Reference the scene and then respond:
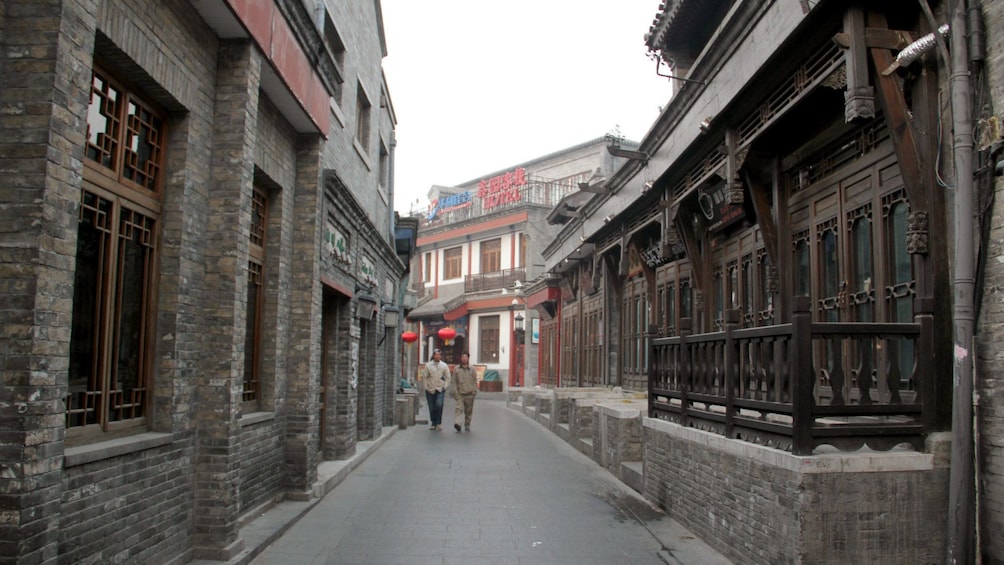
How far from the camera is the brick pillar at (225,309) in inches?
233

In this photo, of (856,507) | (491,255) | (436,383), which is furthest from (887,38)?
(491,255)

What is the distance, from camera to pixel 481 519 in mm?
8070

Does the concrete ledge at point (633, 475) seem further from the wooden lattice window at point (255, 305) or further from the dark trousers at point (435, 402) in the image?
the dark trousers at point (435, 402)

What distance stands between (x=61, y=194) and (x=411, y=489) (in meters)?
6.82

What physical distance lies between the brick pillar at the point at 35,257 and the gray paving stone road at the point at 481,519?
119 inches

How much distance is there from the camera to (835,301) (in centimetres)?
724

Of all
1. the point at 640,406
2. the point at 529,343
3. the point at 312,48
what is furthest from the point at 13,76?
the point at 529,343

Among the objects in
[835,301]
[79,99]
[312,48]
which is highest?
[312,48]

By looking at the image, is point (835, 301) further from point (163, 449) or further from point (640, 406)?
point (163, 449)

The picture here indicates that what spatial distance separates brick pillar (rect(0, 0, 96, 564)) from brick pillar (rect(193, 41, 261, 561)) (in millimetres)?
2241

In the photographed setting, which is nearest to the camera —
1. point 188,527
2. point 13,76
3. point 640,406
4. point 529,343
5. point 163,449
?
point 13,76

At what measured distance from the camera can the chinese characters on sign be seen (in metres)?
36.6

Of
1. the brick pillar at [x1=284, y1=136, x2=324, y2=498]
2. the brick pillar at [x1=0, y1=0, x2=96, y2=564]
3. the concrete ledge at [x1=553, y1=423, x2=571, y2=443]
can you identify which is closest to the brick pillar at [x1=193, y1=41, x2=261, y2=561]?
the brick pillar at [x1=0, y1=0, x2=96, y2=564]

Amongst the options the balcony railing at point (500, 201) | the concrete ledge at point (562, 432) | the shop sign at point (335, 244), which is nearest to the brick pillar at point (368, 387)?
the shop sign at point (335, 244)
